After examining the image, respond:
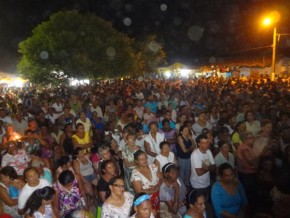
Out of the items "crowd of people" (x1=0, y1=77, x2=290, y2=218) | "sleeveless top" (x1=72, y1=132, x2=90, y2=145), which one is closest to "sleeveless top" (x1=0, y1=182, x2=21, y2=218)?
"crowd of people" (x1=0, y1=77, x2=290, y2=218)

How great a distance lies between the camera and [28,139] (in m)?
6.85

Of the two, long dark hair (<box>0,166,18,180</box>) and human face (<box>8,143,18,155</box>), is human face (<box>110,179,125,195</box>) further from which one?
human face (<box>8,143,18,155</box>)

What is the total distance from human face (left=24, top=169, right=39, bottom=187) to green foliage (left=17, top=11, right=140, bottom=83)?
21.9 m

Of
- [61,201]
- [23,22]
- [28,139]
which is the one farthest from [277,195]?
[23,22]

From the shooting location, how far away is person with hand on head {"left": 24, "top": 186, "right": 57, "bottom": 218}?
3.88 meters

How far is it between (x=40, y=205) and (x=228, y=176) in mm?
2652

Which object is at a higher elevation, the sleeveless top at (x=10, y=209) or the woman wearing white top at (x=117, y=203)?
the woman wearing white top at (x=117, y=203)

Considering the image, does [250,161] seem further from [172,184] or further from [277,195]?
[172,184]

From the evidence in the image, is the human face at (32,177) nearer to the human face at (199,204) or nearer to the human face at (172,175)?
the human face at (172,175)

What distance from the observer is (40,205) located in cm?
393

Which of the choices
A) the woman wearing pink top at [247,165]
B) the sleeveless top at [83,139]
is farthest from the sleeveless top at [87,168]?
the woman wearing pink top at [247,165]

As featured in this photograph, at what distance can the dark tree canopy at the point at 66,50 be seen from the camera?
25734 mm

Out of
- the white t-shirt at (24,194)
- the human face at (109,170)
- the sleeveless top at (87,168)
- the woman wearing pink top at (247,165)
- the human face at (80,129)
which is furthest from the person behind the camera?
the human face at (80,129)

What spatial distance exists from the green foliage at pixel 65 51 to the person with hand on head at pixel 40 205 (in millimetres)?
22550
